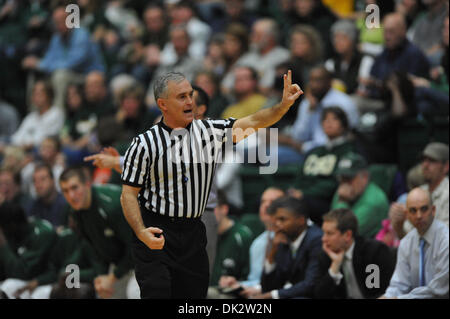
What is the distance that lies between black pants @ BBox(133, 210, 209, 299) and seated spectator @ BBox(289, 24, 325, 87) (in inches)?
189

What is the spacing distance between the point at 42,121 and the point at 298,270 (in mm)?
5748

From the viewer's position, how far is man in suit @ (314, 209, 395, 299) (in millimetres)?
6949

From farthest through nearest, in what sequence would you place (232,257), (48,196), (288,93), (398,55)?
(48,196) < (398,55) < (232,257) < (288,93)

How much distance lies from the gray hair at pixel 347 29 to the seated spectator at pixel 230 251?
2.97m

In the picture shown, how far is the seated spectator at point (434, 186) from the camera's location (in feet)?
23.7

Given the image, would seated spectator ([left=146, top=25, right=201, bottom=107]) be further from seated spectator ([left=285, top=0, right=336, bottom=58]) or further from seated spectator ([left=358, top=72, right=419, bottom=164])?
Result: seated spectator ([left=358, top=72, right=419, bottom=164])

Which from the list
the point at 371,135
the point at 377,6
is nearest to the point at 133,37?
the point at 377,6

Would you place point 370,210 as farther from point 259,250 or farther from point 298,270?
point 259,250

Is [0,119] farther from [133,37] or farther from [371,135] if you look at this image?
[371,135]

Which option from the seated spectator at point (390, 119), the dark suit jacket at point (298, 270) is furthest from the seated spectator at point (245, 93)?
the dark suit jacket at point (298, 270)

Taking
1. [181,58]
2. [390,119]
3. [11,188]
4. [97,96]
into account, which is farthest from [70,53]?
[390,119]

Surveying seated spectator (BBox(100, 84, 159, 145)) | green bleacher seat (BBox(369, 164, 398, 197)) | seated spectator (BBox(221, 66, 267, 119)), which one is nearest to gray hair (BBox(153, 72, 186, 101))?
green bleacher seat (BBox(369, 164, 398, 197))

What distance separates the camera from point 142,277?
5496 mm

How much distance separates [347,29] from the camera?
395 inches
